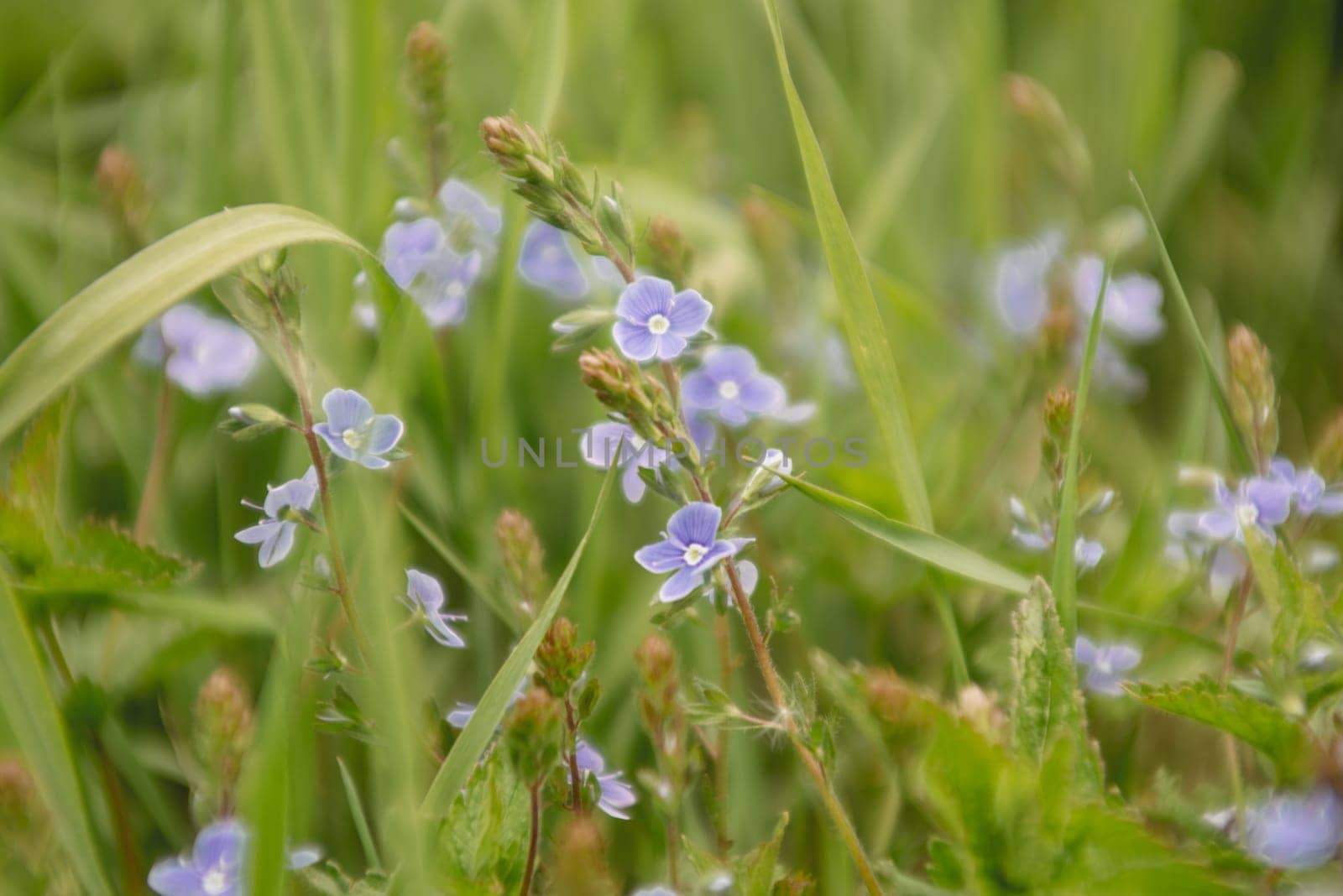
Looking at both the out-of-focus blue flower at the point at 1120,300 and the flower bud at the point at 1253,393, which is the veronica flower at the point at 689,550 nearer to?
the flower bud at the point at 1253,393

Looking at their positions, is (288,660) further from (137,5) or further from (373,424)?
(137,5)

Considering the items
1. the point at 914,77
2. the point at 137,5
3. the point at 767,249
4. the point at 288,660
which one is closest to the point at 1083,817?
the point at 288,660

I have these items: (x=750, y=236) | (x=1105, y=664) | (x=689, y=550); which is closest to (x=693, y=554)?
(x=689, y=550)

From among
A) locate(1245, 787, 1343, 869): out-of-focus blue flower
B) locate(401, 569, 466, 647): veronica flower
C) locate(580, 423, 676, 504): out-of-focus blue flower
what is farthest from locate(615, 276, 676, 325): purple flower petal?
locate(1245, 787, 1343, 869): out-of-focus blue flower

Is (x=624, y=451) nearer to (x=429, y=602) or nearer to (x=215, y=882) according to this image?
(x=429, y=602)

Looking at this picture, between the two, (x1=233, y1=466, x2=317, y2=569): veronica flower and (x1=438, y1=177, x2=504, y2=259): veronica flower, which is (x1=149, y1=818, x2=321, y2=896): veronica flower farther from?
(x1=438, y1=177, x2=504, y2=259): veronica flower
